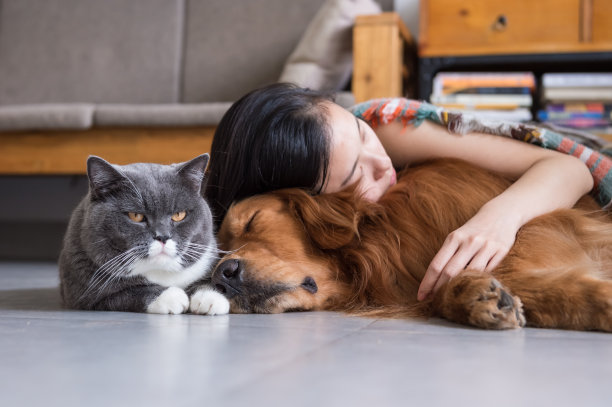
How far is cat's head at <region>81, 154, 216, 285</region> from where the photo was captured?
4.07 ft

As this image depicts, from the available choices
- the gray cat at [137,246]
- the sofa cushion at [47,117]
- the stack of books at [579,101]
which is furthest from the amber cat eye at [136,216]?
the stack of books at [579,101]

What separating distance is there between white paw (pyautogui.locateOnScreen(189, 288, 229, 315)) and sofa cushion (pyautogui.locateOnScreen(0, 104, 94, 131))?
1826 millimetres

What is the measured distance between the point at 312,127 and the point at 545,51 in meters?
1.96

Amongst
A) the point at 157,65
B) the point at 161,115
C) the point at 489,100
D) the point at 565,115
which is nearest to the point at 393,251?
the point at 161,115

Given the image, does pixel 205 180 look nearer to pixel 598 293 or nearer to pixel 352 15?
pixel 598 293

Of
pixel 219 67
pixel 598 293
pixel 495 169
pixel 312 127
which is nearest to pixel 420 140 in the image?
pixel 495 169

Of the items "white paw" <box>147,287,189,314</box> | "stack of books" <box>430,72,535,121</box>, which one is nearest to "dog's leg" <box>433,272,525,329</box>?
"white paw" <box>147,287,189,314</box>

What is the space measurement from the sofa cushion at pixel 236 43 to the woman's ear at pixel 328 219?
7.89 ft

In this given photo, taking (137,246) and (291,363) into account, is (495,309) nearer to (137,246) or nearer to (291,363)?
(291,363)

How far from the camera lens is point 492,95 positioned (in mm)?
2988

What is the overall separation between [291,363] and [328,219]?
23.7 inches

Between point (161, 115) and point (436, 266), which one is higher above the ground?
point (161, 115)

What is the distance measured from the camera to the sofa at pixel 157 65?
275 cm

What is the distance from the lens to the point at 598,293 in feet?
3.38
